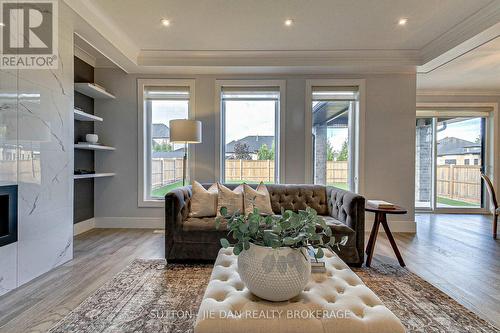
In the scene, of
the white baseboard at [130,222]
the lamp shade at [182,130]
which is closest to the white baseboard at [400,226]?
the lamp shade at [182,130]

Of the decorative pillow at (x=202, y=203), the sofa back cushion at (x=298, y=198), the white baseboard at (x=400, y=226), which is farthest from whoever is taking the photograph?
the white baseboard at (x=400, y=226)

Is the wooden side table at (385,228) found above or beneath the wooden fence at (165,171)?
beneath

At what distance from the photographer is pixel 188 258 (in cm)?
268

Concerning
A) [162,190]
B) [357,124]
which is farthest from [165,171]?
[357,124]

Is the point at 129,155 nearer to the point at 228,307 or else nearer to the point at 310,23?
the point at 310,23

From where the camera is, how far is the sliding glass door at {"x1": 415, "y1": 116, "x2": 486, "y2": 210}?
556cm

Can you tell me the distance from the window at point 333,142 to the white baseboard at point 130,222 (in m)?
2.80

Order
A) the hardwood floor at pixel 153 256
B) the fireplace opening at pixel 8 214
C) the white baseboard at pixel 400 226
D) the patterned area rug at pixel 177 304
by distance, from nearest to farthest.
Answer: the patterned area rug at pixel 177 304 → the hardwood floor at pixel 153 256 → the fireplace opening at pixel 8 214 → the white baseboard at pixel 400 226

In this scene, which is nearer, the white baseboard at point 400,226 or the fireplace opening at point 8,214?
the fireplace opening at point 8,214

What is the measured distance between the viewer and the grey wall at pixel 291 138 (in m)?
4.12

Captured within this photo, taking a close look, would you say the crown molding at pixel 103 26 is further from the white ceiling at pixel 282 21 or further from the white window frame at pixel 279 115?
the white window frame at pixel 279 115

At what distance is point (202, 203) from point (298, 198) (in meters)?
1.25

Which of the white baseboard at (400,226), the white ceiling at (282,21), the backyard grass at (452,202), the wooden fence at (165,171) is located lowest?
the white baseboard at (400,226)

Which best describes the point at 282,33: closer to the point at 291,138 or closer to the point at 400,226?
the point at 291,138
